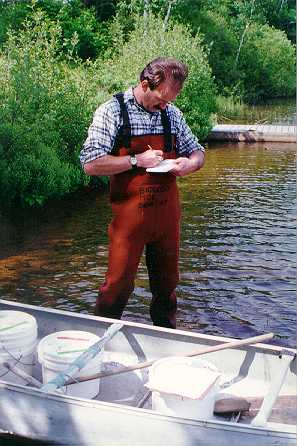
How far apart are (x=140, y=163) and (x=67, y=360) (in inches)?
53.9

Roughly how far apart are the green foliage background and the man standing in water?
6.05m

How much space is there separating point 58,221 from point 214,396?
668 cm

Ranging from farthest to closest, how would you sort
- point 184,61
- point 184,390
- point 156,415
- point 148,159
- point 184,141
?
point 184,61, point 184,141, point 148,159, point 184,390, point 156,415

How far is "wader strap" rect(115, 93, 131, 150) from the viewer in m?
4.33

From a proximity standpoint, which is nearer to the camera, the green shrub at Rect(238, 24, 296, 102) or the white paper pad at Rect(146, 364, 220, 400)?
the white paper pad at Rect(146, 364, 220, 400)

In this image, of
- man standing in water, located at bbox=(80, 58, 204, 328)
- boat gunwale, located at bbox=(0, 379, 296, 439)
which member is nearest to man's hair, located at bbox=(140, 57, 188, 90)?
man standing in water, located at bbox=(80, 58, 204, 328)

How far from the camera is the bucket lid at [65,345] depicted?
160 inches

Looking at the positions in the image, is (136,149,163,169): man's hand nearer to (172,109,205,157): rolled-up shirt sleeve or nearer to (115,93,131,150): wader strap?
(115,93,131,150): wader strap

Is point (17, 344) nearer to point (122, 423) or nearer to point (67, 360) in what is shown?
point (67, 360)

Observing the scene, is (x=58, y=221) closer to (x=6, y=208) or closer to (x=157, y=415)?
(x=6, y=208)

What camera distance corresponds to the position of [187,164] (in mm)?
4438

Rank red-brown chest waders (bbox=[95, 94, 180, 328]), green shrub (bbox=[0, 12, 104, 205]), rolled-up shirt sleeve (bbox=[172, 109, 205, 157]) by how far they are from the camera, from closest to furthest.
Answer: red-brown chest waders (bbox=[95, 94, 180, 328]), rolled-up shirt sleeve (bbox=[172, 109, 205, 157]), green shrub (bbox=[0, 12, 104, 205])

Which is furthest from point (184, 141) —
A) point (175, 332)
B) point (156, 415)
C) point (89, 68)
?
point (89, 68)

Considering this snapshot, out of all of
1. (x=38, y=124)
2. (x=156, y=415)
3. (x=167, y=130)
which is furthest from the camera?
(x=38, y=124)
